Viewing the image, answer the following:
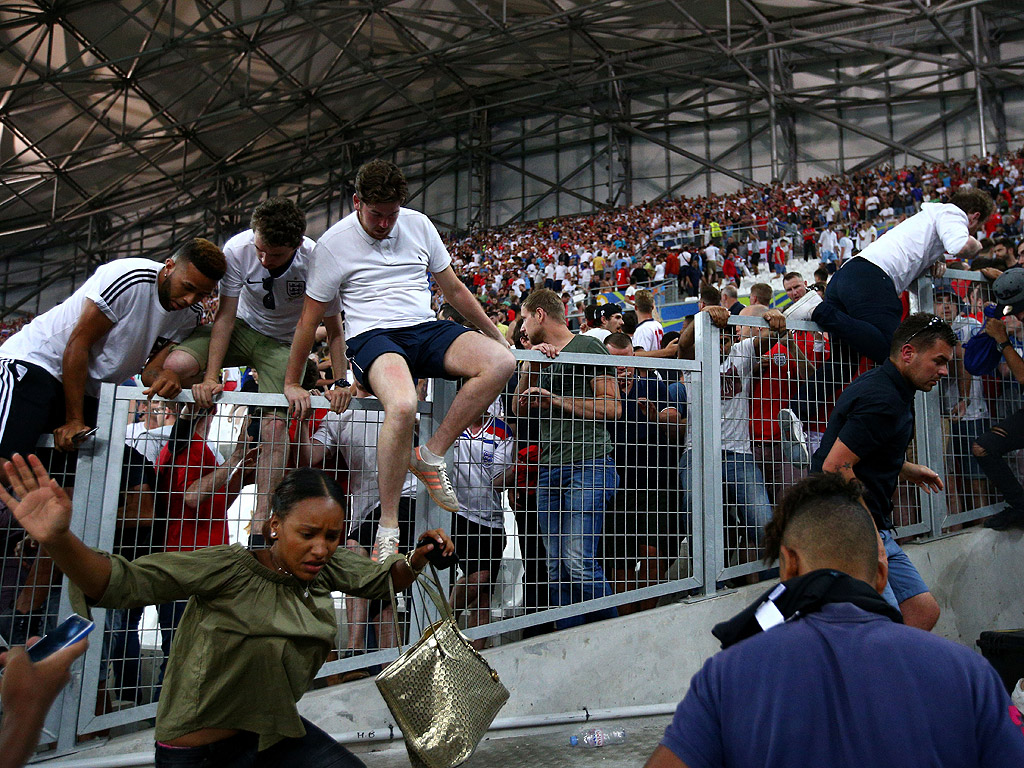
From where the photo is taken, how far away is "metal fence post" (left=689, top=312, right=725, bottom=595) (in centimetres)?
446

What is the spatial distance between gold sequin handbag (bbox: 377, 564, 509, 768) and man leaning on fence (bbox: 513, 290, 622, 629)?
1319 millimetres

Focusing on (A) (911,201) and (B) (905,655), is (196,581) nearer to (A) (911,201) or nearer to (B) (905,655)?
(B) (905,655)

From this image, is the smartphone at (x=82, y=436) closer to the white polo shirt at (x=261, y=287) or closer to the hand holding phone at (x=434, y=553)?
the white polo shirt at (x=261, y=287)

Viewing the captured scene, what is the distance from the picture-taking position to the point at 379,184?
3.87m

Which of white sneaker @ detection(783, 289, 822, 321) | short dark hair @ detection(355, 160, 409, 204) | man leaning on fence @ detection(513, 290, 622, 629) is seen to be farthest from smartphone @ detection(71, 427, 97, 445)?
white sneaker @ detection(783, 289, 822, 321)

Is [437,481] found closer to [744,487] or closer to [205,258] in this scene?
[205,258]

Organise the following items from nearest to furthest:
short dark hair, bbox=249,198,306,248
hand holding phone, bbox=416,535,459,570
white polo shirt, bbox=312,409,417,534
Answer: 1. hand holding phone, bbox=416,535,459,570
2. white polo shirt, bbox=312,409,417,534
3. short dark hair, bbox=249,198,306,248

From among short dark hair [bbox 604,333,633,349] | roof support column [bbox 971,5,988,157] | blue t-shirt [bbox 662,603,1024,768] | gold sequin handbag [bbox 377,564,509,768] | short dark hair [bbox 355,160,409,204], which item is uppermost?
roof support column [bbox 971,5,988,157]

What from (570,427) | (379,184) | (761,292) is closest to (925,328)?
(570,427)

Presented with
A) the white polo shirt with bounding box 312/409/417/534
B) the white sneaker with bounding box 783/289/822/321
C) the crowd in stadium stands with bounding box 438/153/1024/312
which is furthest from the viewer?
the crowd in stadium stands with bounding box 438/153/1024/312

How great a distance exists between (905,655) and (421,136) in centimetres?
3517

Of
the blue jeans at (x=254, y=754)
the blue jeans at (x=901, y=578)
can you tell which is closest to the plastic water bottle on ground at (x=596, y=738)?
the blue jeans at (x=901, y=578)

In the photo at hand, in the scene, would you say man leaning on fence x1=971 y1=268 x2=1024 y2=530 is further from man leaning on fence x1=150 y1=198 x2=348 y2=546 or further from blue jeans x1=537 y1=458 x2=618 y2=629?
man leaning on fence x1=150 y1=198 x2=348 y2=546

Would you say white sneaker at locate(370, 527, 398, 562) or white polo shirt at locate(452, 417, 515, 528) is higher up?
white polo shirt at locate(452, 417, 515, 528)
